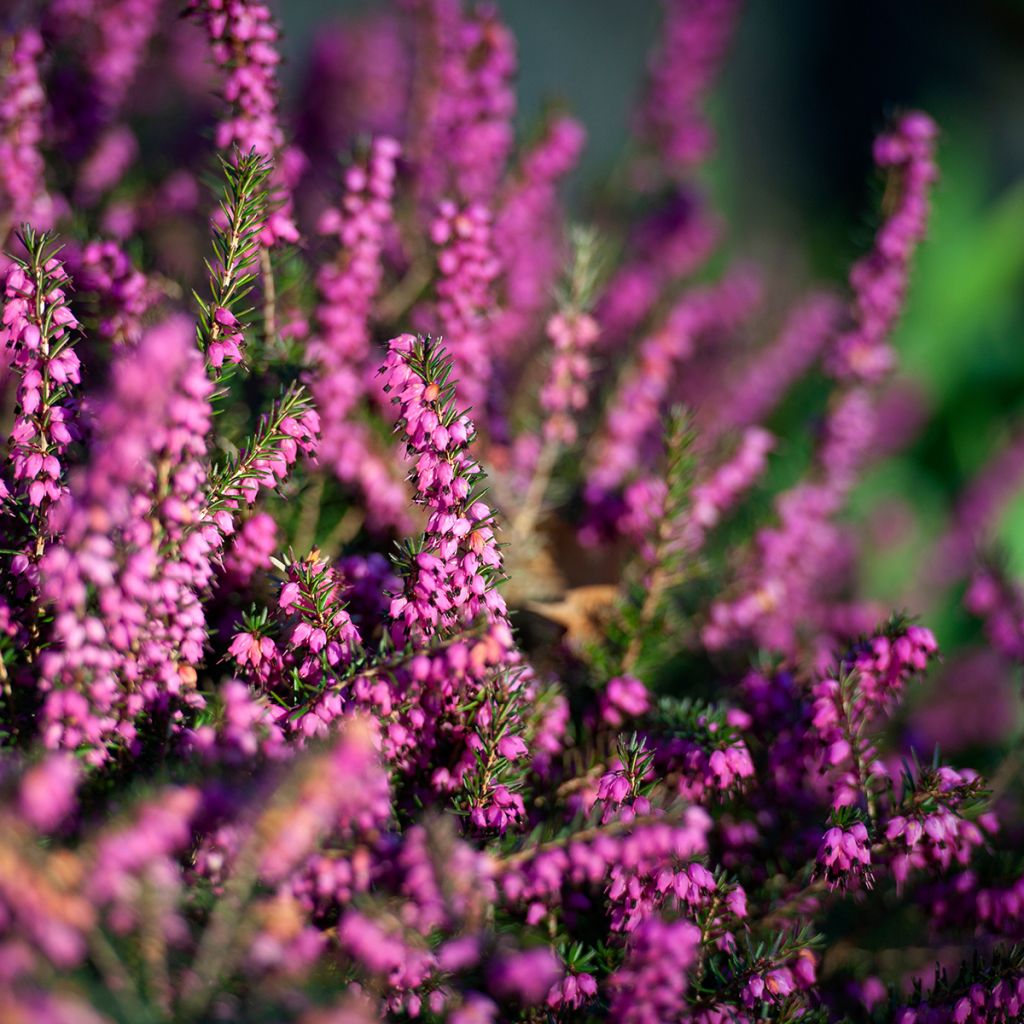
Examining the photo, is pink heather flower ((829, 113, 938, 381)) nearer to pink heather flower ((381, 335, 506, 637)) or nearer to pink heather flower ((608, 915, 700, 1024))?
pink heather flower ((381, 335, 506, 637))

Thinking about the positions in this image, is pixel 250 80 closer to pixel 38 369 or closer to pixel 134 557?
pixel 38 369

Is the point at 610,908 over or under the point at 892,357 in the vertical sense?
under

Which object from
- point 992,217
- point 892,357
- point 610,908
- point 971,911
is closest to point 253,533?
point 610,908

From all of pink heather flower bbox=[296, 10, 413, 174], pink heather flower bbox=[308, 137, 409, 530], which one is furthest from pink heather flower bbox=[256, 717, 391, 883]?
pink heather flower bbox=[296, 10, 413, 174]

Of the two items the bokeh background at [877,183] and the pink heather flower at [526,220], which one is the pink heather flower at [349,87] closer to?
the bokeh background at [877,183]

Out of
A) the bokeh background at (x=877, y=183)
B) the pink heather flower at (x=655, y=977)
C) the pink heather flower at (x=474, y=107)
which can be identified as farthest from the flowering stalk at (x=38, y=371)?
the bokeh background at (x=877, y=183)

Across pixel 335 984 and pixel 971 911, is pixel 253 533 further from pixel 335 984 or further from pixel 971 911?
pixel 971 911
